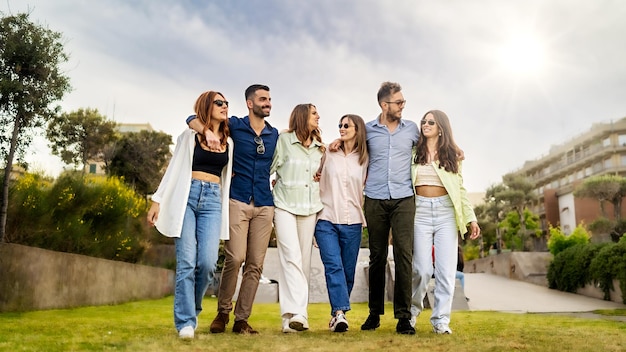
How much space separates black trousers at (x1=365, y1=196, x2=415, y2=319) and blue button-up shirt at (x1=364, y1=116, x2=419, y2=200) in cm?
8

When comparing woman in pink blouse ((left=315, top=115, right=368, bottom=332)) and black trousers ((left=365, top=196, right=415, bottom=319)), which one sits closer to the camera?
black trousers ((left=365, top=196, right=415, bottom=319))

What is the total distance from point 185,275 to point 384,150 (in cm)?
193

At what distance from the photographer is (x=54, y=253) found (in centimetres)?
771

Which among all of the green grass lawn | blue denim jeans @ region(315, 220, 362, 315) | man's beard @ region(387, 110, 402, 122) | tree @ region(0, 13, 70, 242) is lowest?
the green grass lawn

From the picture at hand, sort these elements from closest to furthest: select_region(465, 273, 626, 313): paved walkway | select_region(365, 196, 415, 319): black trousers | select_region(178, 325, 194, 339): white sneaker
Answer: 1. select_region(178, 325, 194, 339): white sneaker
2. select_region(365, 196, 415, 319): black trousers
3. select_region(465, 273, 626, 313): paved walkway

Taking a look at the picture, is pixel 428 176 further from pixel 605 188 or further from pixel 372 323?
pixel 605 188

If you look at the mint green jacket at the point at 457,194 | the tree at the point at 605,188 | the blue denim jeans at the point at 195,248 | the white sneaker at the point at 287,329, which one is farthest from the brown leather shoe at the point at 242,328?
the tree at the point at 605,188

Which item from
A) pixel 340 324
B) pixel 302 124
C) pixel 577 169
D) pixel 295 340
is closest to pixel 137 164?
pixel 302 124

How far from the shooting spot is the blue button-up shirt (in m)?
5.07

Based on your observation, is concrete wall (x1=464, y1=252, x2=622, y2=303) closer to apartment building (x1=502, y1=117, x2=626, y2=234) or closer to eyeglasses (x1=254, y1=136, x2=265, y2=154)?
eyeglasses (x1=254, y1=136, x2=265, y2=154)

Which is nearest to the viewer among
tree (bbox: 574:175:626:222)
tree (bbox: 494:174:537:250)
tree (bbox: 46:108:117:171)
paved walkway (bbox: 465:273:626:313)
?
paved walkway (bbox: 465:273:626:313)

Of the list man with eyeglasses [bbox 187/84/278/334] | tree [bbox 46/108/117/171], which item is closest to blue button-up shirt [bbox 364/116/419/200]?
man with eyeglasses [bbox 187/84/278/334]

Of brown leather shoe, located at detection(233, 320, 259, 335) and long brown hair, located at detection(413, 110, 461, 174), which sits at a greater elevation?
long brown hair, located at detection(413, 110, 461, 174)

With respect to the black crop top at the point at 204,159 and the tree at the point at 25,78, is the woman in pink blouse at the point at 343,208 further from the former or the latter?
the tree at the point at 25,78
